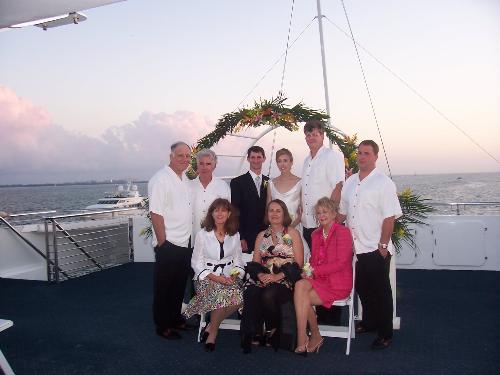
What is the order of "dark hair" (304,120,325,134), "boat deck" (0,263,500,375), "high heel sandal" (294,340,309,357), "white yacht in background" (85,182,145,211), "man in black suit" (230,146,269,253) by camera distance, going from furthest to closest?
"white yacht in background" (85,182,145,211) < "man in black suit" (230,146,269,253) < "dark hair" (304,120,325,134) < "high heel sandal" (294,340,309,357) < "boat deck" (0,263,500,375)

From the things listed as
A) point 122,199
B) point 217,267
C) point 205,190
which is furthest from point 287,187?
point 122,199

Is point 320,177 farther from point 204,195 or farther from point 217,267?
point 217,267

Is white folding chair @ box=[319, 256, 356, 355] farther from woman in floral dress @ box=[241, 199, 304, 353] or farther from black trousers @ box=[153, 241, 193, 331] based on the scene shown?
black trousers @ box=[153, 241, 193, 331]

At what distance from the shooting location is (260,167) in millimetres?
4543

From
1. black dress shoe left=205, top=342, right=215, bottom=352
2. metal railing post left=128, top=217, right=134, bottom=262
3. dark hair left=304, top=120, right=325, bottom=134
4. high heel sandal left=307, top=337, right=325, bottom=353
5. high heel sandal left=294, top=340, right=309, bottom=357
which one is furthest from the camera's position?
metal railing post left=128, top=217, right=134, bottom=262

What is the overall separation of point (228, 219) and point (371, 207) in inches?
47.3

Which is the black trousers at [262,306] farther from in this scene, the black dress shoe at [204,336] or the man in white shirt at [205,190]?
the man in white shirt at [205,190]

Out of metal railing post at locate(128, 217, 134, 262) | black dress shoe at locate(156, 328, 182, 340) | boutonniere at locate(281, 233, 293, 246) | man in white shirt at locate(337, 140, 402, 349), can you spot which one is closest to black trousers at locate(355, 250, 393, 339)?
man in white shirt at locate(337, 140, 402, 349)

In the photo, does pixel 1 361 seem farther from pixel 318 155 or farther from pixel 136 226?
pixel 136 226

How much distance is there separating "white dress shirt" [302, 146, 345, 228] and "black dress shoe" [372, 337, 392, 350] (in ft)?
3.62

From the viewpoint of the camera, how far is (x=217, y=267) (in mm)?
4113

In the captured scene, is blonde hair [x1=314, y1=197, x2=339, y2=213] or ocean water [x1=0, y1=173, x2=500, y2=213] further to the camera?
ocean water [x1=0, y1=173, x2=500, y2=213]

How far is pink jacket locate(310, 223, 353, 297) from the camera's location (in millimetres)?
3842

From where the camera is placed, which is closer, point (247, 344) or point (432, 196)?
point (247, 344)
